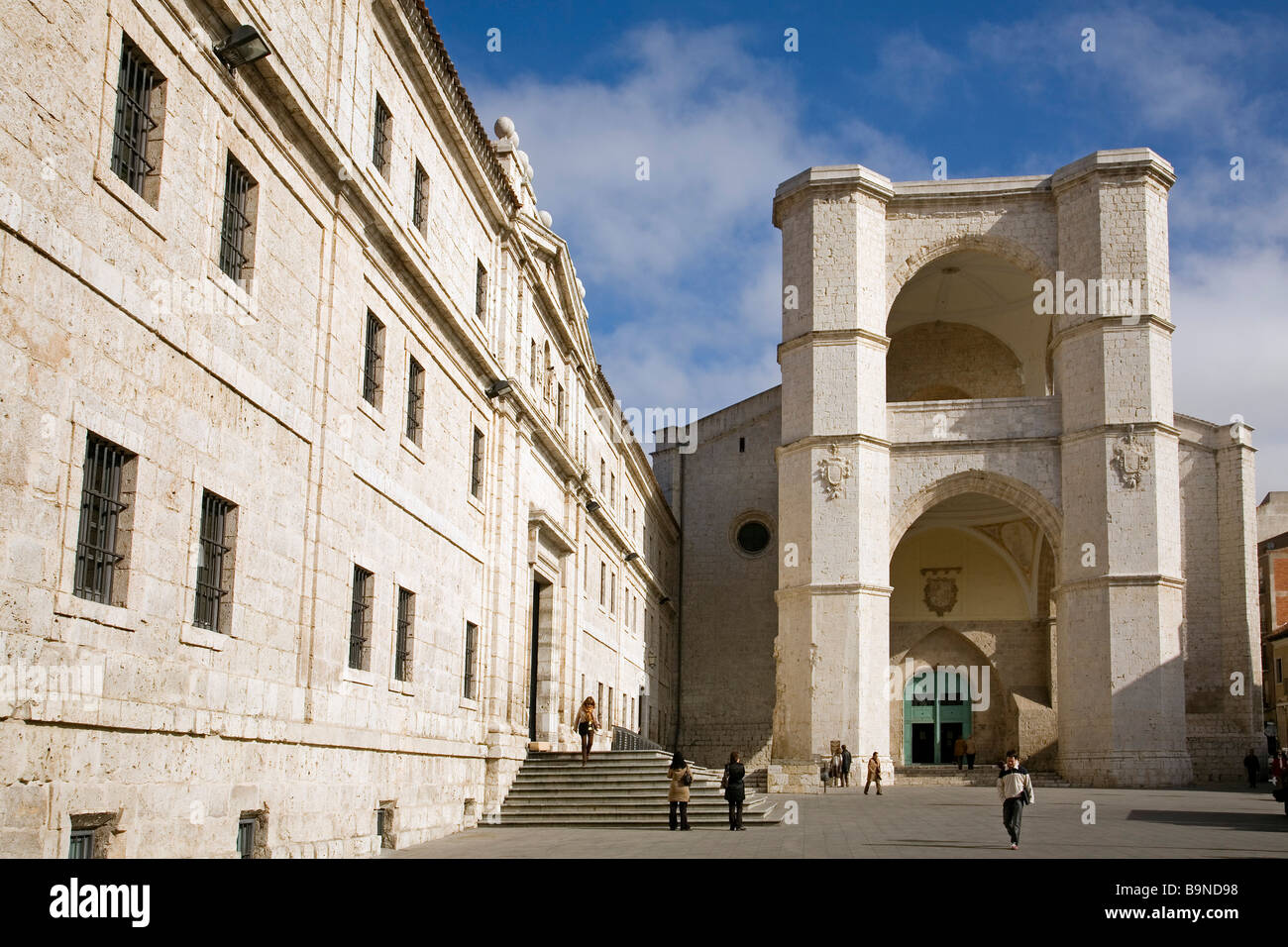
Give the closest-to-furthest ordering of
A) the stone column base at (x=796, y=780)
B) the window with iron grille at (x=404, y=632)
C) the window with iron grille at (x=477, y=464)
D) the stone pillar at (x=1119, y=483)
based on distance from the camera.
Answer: the window with iron grille at (x=404, y=632), the window with iron grille at (x=477, y=464), the stone column base at (x=796, y=780), the stone pillar at (x=1119, y=483)

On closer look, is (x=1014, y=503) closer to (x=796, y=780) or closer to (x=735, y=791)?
(x=796, y=780)

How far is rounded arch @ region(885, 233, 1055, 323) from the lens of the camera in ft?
128

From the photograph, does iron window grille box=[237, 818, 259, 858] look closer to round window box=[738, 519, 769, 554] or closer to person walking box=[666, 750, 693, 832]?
person walking box=[666, 750, 693, 832]

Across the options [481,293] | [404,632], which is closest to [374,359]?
[404,632]

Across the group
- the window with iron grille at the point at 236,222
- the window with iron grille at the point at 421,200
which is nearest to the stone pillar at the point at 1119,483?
the window with iron grille at the point at 421,200

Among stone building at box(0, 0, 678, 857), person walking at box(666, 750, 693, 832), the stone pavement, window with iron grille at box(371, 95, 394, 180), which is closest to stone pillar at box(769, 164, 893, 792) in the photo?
the stone pavement

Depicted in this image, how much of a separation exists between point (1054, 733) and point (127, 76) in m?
38.8

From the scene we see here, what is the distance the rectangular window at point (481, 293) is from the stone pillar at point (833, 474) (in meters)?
17.5

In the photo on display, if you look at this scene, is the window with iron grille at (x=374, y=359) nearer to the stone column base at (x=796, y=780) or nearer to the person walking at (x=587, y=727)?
the person walking at (x=587, y=727)

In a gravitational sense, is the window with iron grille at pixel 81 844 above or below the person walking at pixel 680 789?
above

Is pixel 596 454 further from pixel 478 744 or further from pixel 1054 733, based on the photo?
pixel 1054 733

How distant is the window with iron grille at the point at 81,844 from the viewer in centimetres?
876

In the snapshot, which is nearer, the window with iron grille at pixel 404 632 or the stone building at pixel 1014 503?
the window with iron grille at pixel 404 632
